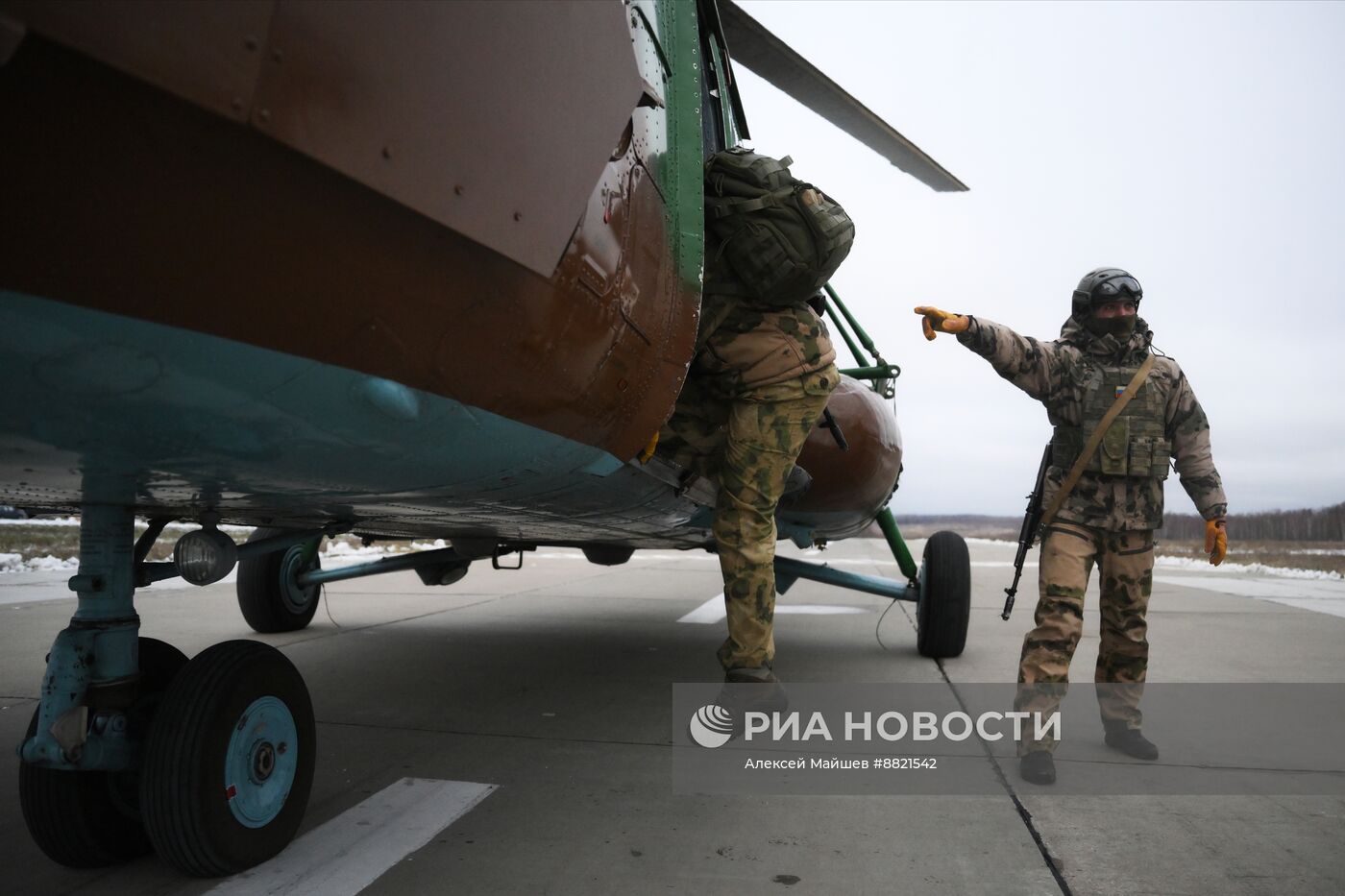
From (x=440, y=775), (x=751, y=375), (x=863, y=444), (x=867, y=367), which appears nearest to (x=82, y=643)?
(x=440, y=775)

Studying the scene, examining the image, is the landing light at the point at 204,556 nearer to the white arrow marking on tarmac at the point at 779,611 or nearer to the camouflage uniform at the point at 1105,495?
the camouflage uniform at the point at 1105,495

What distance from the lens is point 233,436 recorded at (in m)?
1.39

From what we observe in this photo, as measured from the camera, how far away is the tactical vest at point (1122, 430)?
3102mm

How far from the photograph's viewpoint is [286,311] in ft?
3.61

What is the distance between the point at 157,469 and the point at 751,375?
155cm

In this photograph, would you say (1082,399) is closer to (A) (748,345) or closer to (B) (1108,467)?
(B) (1108,467)

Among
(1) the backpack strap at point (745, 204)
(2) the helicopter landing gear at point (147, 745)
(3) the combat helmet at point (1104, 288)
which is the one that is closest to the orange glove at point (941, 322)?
(3) the combat helmet at point (1104, 288)

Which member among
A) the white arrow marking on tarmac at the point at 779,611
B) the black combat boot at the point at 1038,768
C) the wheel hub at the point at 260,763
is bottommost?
the white arrow marking on tarmac at the point at 779,611

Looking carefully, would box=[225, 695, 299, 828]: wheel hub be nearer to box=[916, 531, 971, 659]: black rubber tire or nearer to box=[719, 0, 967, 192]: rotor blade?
box=[719, 0, 967, 192]: rotor blade

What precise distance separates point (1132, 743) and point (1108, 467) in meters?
0.95

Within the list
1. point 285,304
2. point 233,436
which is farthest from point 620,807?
point 285,304

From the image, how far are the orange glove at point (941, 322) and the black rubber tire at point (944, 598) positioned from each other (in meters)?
1.95

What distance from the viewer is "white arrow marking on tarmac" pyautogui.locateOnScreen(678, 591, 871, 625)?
650 centimetres

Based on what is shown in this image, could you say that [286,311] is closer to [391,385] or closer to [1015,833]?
[391,385]
